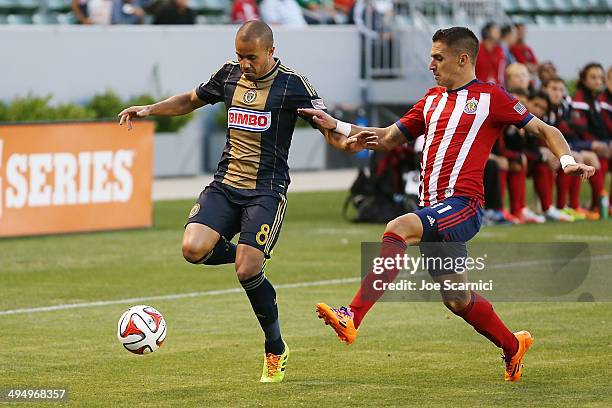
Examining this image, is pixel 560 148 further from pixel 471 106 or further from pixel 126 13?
pixel 126 13

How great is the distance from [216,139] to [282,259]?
11191 millimetres

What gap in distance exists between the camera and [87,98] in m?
24.2

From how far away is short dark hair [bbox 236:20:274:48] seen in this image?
26.6ft

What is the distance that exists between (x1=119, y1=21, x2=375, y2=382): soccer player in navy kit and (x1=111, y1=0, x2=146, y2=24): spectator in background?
54.3 ft

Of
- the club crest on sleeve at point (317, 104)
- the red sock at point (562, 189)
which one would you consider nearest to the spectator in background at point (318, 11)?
the red sock at point (562, 189)

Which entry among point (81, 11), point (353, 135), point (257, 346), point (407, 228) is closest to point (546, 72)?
point (81, 11)

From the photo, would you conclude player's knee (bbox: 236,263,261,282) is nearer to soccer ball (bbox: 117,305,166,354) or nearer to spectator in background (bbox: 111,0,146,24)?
soccer ball (bbox: 117,305,166,354)

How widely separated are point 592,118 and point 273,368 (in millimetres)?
11907

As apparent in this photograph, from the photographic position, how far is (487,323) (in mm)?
8164

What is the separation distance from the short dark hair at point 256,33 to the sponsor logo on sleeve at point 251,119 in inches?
16.9

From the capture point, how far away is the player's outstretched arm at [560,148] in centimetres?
775

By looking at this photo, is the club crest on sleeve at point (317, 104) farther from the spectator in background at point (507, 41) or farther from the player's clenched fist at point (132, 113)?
the spectator in background at point (507, 41)

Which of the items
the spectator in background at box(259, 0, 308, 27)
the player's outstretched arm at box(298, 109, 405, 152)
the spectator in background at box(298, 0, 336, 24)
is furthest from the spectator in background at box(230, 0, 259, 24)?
the player's outstretched arm at box(298, 109, 405, 152)

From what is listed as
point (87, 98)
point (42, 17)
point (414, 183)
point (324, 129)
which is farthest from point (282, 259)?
point (42, 17)
